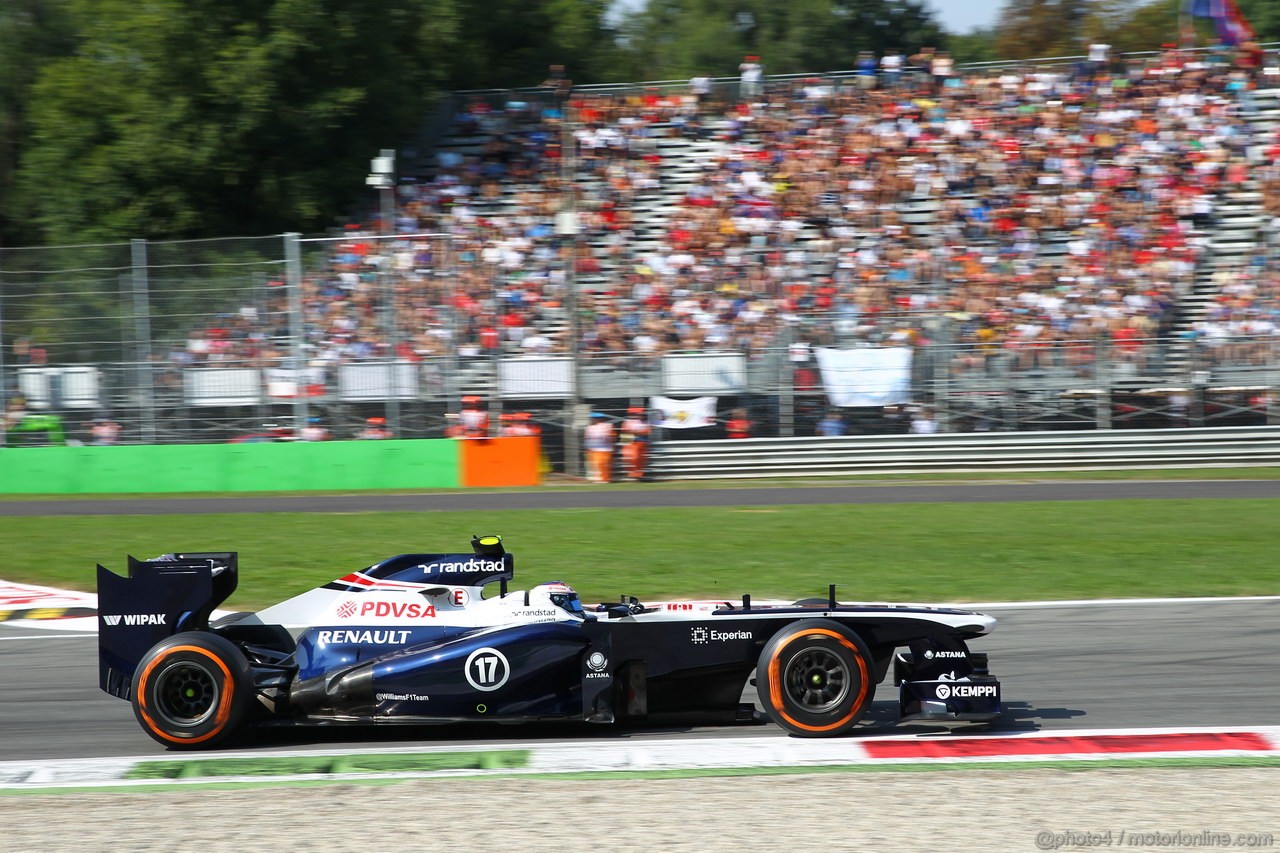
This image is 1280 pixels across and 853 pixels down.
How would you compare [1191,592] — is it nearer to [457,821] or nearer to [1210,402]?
[457,821]

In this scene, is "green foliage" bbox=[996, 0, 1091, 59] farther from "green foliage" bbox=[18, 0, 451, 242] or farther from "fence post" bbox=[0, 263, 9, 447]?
"fence post" bbox=[0, 263, 9, 447]

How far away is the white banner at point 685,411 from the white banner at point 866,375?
1744 mm

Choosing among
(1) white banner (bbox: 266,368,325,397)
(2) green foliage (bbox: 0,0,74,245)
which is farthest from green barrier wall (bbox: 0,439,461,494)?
(2) green foliage (bbox: 0,0,74,245)

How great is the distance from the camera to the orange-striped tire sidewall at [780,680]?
5.55 metres

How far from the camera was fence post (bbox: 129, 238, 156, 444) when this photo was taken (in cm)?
1833

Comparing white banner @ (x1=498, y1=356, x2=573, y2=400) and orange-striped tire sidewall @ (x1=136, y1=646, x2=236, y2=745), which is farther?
white banner @ (x1=498, y1=356, x2=573, y2=400)

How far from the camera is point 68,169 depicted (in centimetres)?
2745

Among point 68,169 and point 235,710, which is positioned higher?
point 68,169

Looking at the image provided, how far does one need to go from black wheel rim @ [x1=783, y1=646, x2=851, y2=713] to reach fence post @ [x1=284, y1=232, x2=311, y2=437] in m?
14.0

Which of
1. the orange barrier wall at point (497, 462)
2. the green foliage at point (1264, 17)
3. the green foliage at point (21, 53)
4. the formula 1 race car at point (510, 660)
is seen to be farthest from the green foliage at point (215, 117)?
the green foliage at point (1264, 17)

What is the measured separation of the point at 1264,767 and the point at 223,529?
11.1 metres

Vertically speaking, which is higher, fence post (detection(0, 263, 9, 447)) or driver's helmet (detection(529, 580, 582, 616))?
fence post (detection(0, 263, 9, 447))

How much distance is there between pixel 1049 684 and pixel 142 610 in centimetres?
439

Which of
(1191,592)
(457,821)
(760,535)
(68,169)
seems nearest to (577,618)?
(457,821)
